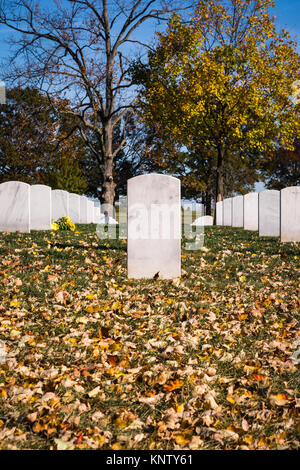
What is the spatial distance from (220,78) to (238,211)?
269 inches

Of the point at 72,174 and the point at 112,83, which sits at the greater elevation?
the point at 112,83

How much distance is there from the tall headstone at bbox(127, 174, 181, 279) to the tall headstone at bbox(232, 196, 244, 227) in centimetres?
1273

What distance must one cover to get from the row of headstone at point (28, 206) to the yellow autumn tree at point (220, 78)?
7487mm

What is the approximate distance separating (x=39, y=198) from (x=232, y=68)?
1361 cm

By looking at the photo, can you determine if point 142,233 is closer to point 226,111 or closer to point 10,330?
point 10,330

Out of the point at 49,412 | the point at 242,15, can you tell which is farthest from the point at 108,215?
the point at 49,412

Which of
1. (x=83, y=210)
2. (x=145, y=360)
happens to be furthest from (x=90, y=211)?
(x=145, y=360)

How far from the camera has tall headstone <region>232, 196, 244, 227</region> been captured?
1877 cm

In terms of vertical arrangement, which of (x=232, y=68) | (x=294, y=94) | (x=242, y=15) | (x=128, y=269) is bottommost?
(x=128, y=269)

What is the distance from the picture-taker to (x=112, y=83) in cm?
2003

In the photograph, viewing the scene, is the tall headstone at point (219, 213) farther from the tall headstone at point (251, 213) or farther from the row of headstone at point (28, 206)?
the row of headstone at point (28, 206)

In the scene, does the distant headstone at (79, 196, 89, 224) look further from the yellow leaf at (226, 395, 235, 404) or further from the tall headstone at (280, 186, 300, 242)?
the yellow leaf at (226, 395, 235, 404)
